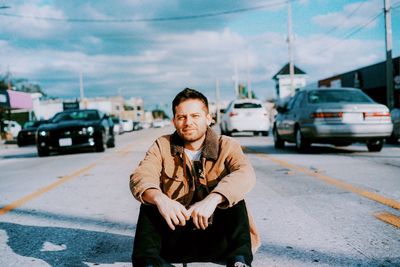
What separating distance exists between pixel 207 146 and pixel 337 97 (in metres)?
8.99

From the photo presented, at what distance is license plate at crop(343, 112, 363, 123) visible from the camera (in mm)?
10656

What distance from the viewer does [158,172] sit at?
304cm

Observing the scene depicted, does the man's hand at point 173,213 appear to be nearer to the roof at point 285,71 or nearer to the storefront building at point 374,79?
the storefront building at point 374,79

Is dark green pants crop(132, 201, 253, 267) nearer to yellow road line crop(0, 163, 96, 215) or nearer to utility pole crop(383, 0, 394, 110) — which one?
yellow road line crop(0, 163, 96, 215)

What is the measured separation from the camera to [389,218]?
177 inches

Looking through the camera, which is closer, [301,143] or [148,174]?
[148,174]

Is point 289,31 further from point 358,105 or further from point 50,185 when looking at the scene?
point 50,185

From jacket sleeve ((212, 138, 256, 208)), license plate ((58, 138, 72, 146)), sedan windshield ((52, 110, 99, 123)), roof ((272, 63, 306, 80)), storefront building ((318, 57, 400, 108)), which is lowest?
license plate ((58, 138, 72, 146))

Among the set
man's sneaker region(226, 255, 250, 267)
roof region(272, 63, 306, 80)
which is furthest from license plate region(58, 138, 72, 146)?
roof region(272, 63, 306, 80)

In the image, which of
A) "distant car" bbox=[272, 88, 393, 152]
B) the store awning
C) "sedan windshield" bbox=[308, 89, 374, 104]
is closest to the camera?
"distant car" bbox=[272, 88, 393, 152]

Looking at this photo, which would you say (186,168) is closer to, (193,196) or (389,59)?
(193,196)

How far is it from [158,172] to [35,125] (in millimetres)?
28978

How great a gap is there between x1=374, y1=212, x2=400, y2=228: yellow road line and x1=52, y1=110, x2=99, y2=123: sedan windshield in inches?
484

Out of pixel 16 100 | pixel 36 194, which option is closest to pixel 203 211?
pixel 36 194
